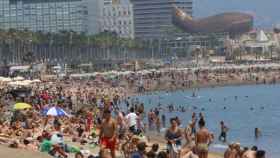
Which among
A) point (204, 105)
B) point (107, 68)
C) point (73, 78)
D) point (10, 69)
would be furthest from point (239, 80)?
point (204, 105)

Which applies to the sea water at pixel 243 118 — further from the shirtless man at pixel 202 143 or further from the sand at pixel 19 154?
the sand at pixel 19 154

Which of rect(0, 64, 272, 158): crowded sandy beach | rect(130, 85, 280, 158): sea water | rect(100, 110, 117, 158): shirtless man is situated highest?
rect(100, 110, 117, 158): shirtless man

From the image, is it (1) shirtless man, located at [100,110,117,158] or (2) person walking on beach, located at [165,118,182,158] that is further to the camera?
(2) person walking on beach, located at [165,118,182,158]

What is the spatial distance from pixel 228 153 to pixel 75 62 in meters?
126

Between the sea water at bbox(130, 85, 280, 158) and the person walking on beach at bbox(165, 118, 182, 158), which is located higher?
the person walking on beach at bbox(165, 118, 182, 158)

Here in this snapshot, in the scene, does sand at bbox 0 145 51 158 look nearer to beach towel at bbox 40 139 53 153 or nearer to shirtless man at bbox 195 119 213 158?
beach towel at bbox 40 139 53 153

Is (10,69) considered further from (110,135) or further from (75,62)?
(110,135)

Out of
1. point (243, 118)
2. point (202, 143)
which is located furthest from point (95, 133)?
point (243, 118)

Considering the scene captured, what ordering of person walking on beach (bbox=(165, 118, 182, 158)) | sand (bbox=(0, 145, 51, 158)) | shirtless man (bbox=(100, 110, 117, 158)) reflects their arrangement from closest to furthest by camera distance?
sand (bbox=(0, 145, 51, 158)) → shirtless man (bbox=(100, 110, 117, 158)) → person walking on beach (bbox=(165, 118, 182, 158))

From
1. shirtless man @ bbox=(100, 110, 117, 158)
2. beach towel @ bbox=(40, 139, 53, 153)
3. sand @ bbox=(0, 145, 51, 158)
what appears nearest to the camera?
sand @ bbox=(0, 145, 51, 158)

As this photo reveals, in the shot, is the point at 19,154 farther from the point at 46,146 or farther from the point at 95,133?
the point at 95,133

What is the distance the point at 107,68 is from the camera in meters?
146

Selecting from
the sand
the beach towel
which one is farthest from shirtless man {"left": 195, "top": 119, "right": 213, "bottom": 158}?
the beach towel

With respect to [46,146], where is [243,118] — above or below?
below
